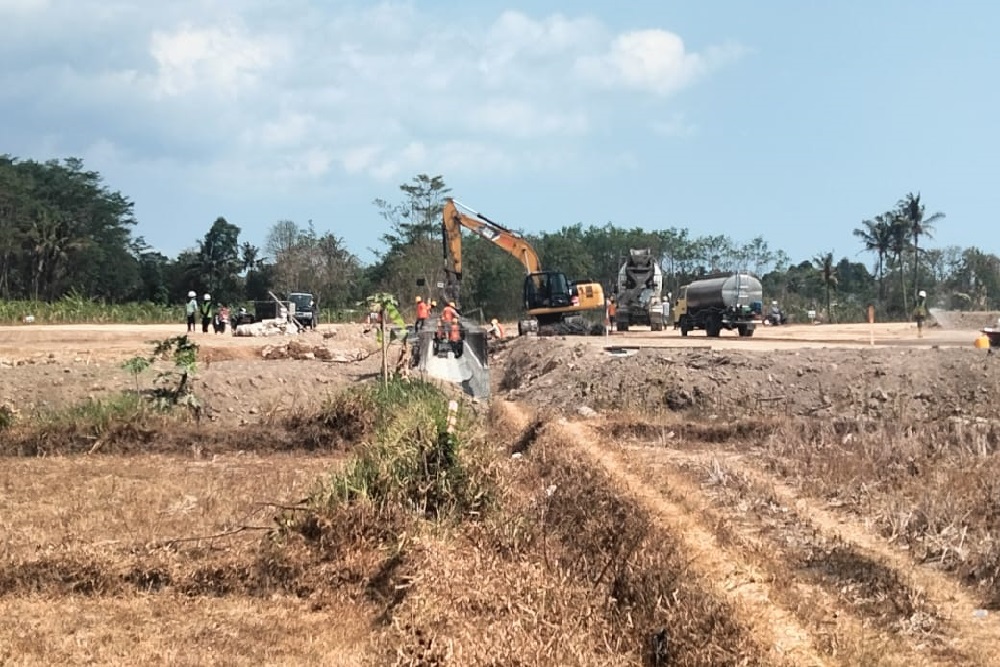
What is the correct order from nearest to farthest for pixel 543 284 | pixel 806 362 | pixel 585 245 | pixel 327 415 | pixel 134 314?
1. pixel 327 415
2. pixel 806 362
3. pixel 543 284
4. pixel 134 314
5. pixel 585 245

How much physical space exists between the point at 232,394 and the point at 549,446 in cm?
589

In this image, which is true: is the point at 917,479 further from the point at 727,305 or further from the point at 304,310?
the point at 304,310

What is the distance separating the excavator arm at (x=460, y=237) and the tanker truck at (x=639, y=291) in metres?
9.24

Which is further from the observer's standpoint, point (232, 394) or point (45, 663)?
point (232, 394)

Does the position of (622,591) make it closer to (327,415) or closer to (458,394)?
(327,415)

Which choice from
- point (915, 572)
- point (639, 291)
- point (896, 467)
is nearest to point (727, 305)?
point (639, 291)

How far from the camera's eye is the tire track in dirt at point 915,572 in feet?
19.2

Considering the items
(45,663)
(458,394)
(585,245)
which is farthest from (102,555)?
(585,245)

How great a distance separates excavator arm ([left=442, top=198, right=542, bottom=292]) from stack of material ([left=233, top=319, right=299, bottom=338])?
6.93 meters

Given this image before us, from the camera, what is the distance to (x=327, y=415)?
14.3m

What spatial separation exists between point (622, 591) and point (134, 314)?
57.6 m

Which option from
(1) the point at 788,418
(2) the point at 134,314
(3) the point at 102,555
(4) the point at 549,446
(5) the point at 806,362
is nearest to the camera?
(3) the point at 102,555

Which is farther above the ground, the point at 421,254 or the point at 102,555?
the point at 421,254

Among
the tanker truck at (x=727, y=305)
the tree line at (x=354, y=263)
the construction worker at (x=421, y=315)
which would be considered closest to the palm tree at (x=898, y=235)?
the tree line at (x=354, y=263)
